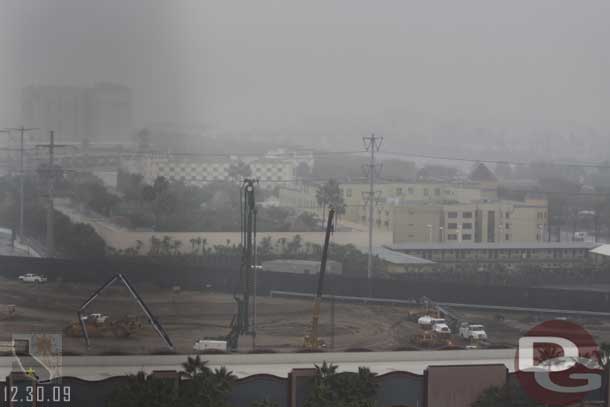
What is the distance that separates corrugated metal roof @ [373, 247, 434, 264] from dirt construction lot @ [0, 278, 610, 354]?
0.42 m

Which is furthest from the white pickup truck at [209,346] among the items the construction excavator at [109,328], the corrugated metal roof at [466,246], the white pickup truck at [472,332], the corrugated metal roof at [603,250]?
the corrugated metal roof at [603,250]

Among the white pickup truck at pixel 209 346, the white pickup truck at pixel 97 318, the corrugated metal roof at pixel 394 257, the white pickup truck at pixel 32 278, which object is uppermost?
the corrugated metal roof at pixel 394 257

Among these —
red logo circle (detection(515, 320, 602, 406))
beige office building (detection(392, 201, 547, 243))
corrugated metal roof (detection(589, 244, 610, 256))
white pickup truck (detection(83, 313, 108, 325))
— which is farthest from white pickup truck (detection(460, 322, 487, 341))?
white pickup truck (detection(83, 313, 108, 325))

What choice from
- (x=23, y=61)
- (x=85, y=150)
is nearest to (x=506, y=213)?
(x=85, y=150)

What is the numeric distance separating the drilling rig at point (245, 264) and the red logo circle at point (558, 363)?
1730 millimetres

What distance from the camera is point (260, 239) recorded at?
6.50m

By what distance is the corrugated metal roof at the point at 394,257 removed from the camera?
21.8ft

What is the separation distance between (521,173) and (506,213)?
0.43 metres

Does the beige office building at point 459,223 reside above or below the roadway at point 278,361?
above

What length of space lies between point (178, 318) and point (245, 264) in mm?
545

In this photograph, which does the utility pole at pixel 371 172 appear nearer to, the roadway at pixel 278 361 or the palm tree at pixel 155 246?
the roadway at pixel 278 361

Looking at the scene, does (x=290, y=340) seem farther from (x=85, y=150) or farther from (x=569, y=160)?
(x=569, y=160)

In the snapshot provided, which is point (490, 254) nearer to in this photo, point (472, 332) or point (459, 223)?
point (459, 223)

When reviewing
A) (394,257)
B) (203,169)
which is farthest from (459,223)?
(203,169)
